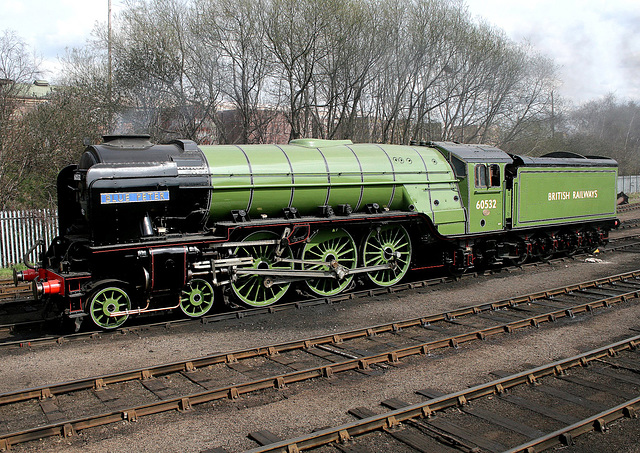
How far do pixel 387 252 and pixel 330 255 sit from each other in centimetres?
149

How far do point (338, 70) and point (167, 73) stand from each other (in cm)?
703

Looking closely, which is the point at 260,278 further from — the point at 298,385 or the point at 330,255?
the point at 298,385

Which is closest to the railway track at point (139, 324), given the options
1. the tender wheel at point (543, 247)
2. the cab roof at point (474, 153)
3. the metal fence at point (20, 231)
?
the cab roof at point (474, 153)

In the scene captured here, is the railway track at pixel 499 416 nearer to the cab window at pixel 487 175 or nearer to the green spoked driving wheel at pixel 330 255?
the green spoked driving wheel at pixel 330 255

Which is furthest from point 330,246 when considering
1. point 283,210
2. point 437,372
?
point 437,372

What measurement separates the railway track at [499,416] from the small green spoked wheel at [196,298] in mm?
4524

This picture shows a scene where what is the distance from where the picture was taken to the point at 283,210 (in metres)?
10.5

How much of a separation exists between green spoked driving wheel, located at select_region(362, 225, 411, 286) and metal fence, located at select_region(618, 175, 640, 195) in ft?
124

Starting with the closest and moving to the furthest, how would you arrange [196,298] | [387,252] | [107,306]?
[107,306] → [196,298] → [387,252]

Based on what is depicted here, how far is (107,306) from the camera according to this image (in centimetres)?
866

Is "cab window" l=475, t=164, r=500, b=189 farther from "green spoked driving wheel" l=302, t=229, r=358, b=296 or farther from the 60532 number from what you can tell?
"green spoked driving wheel" l=302, t=229, r=358, b=296

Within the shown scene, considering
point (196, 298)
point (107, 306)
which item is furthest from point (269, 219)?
point (107, 306)

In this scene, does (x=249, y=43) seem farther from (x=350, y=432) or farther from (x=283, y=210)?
(x=350, y=432)

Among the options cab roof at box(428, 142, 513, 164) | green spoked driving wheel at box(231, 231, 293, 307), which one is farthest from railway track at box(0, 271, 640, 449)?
cab roof at box(428, 142, 513, 164)
